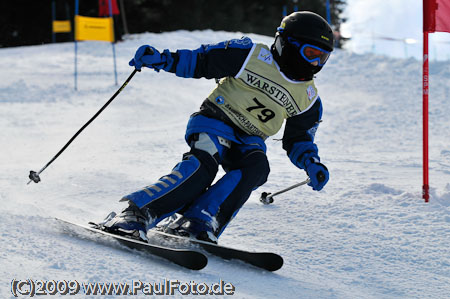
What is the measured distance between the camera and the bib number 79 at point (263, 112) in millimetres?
3571

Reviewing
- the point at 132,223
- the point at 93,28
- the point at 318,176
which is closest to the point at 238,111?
the point at 318,176

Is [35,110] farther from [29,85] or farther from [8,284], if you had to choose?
[8,284]

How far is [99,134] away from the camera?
790 centimetres

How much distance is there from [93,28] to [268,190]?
7.93 metres

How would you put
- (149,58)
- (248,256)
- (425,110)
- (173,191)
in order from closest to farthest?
1. (248,256)
2. (173,191)
3. (149,58)
4. (425,110)

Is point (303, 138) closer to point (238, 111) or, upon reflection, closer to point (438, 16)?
point (238, 111)

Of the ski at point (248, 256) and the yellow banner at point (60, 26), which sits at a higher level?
the ski at point (248, 256)

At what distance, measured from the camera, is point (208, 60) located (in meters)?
3.50

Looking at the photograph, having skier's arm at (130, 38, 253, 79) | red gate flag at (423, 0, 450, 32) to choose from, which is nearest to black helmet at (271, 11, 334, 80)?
skier's arm at (130, 38, 253, 79)

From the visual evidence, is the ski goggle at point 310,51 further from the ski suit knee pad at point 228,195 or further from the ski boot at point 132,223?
the ski boot at point 132,223

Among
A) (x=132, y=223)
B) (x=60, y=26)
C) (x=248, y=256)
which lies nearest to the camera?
(x=248, y=256)

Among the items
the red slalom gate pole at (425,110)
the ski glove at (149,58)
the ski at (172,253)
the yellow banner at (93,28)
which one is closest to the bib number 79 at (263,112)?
the ski glove at (149,58)

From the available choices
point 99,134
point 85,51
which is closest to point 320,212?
point 99,134

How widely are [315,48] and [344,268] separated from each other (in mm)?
1285
